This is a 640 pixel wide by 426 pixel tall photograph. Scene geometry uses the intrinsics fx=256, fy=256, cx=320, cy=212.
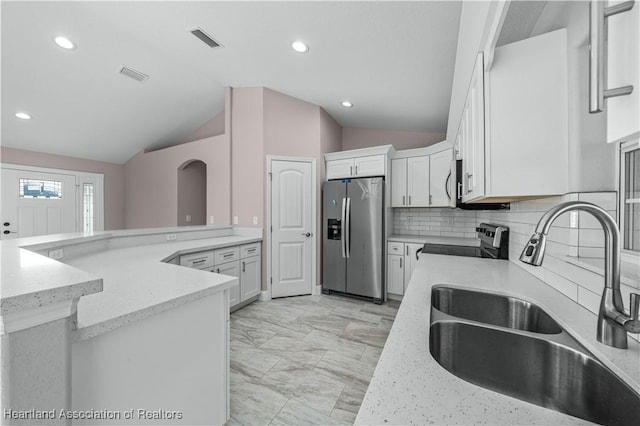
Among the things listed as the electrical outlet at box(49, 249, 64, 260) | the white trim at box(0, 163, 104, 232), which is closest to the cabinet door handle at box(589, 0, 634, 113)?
the electrical outlet at box(49, 249, 64, 260)

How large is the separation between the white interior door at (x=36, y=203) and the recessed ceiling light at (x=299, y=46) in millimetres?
5140

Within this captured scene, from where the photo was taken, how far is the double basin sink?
2.04 feet

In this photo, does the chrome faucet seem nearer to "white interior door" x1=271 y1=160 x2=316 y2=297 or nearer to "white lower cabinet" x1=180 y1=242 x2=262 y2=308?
"white lower cabinet" x1=180 y1=242 x2=262 y2=308

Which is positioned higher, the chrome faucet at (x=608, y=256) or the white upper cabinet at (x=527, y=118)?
the white upper cabinet at (x=527, y=118)

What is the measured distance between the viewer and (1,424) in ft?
1.92

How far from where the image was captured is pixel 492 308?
1232 millimetres

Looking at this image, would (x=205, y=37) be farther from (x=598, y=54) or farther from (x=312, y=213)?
(x=598, y=54)

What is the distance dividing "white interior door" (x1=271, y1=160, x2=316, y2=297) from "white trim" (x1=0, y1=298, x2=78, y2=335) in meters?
2.90

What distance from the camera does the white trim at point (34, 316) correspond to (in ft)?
1.87

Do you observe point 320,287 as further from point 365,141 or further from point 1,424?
point 1,424

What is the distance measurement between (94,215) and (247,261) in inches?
165

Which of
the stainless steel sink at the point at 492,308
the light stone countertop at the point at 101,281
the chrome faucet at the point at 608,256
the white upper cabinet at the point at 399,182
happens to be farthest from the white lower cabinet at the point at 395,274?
the chrome faucet at the point at 608,256

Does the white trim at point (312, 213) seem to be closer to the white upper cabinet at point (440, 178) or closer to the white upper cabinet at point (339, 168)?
the white upper cabinet at point (339, 168)

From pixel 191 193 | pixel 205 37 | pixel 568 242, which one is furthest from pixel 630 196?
pixel 191 193
